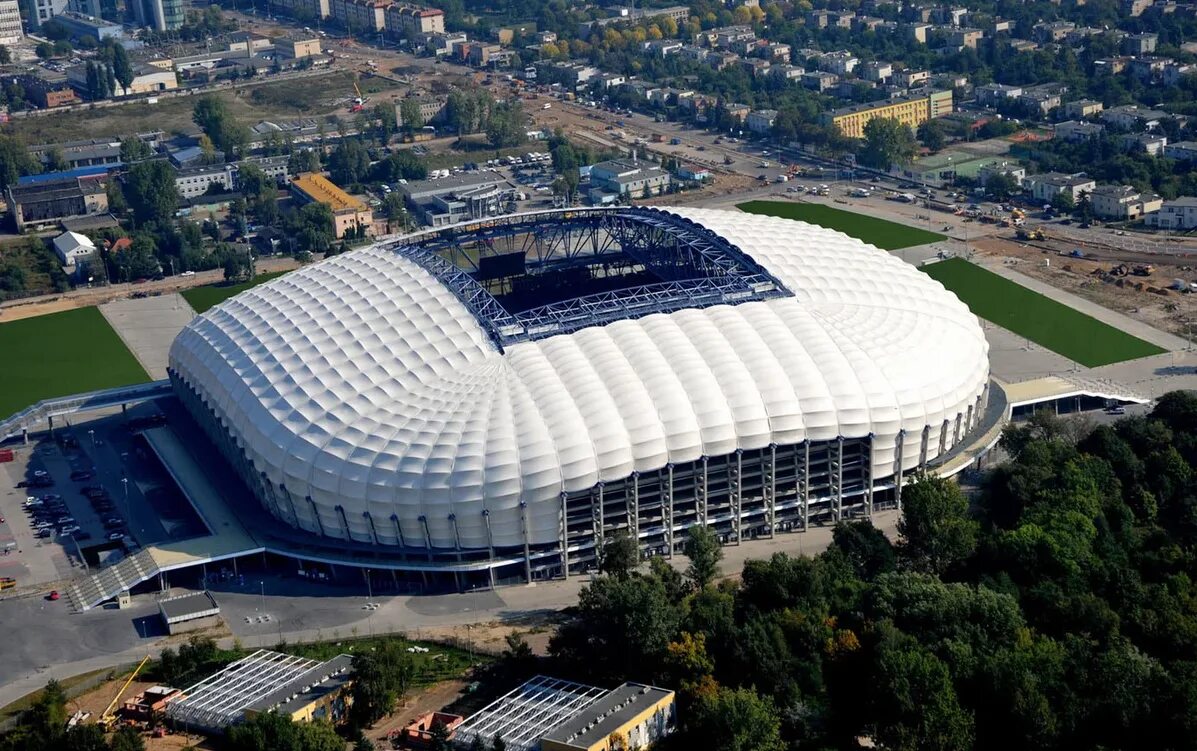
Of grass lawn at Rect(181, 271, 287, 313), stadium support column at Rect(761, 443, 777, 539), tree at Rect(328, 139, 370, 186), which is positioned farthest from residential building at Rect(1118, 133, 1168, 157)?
stadium support column at Rect(761, 443, 777, 539)

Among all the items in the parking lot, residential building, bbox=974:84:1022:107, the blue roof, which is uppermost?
residential building, bbox=974:84:1022:107

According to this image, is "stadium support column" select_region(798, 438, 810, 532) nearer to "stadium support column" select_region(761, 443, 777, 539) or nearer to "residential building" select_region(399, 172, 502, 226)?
"stadium support column" select_region(761, 443, 777, 539)

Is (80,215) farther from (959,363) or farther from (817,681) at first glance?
(817,681)

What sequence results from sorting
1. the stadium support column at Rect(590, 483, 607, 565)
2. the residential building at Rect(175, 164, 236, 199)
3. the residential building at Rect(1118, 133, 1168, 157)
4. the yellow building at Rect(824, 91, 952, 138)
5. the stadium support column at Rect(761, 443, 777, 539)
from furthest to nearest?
the yellow building at Rect(824, 91, 952, 138) → the residential building at Rect(175, 164, 236, 199) → the residential building at Rect(1118, 133, 1168, 157) → the stadium support column at Rect(761, 443, 777, 539) → the stadium support column at Rect(590, 483, 607, 565)

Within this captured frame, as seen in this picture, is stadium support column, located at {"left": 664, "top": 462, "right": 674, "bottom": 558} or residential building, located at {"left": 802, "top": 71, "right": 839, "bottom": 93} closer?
stadium support column, located at {"left": 664, "top": 462, "right": 674, "bottom": 558}

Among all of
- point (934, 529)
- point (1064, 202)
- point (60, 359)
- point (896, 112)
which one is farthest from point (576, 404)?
point (896, 112)

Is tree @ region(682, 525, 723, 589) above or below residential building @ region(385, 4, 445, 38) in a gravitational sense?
below

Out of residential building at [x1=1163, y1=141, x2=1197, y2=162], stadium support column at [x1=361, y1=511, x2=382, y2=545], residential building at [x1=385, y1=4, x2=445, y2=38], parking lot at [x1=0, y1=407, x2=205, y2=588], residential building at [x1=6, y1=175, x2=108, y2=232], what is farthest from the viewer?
residential building at [x1=385, y1=4, x2=445, y2=38]
